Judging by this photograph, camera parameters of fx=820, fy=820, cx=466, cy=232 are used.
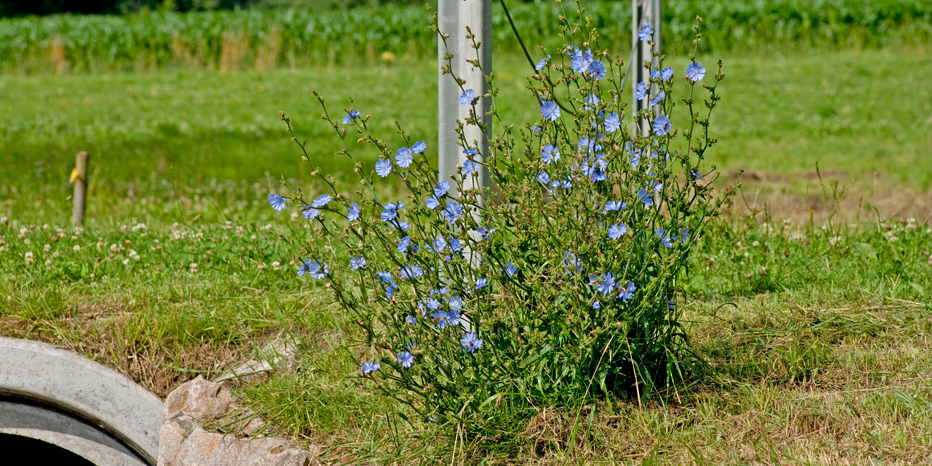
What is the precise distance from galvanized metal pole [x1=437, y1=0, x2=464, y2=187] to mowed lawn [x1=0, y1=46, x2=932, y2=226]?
334 centimetres

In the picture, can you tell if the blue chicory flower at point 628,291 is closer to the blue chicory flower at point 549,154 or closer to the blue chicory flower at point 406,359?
the blue chicory flower at point 549,154

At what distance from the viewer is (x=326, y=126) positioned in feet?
36.6

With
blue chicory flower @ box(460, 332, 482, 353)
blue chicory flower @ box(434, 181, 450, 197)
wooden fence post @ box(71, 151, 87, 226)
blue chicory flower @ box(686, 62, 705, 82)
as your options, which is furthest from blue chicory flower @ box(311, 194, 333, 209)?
wooden fence post @ box(71, 151, 87, 226)

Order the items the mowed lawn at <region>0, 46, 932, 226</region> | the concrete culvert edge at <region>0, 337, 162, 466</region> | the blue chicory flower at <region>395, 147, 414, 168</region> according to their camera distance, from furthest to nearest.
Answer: the mowed lawn at <region>0, 46, 932, 226</region> < the concrete culvert edge at <region>0, 337, 162, 466</region> < the blue chicory flower at <region>395, 147, 414, 168</region>

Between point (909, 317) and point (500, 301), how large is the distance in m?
1.81

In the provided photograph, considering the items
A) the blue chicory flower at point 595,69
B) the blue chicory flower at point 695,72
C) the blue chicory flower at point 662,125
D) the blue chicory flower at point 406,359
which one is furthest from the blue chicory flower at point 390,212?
the blue chicory flower at point 695,72

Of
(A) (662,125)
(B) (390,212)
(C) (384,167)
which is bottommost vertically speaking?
(B) (390,212)

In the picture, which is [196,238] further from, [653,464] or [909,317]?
[909,317]

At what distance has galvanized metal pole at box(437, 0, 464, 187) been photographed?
9.80ft

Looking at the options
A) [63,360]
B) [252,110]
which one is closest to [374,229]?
[63,360]

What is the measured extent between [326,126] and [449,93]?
8.39 metres

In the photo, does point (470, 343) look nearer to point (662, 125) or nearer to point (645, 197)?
point (645, 197)

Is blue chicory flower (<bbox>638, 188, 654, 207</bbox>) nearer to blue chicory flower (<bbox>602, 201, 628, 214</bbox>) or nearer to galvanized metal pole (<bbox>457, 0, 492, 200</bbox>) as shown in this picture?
blue chicory flower (<bbox>602, 201, 628, 214</bbox>)

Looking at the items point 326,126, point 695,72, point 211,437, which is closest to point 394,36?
point 326,126
